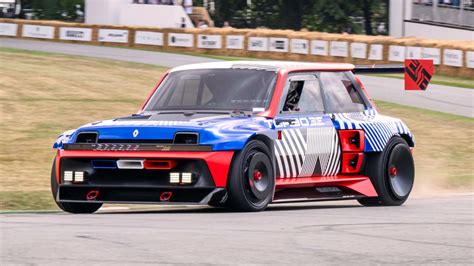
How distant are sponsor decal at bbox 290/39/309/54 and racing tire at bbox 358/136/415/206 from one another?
1346 inches

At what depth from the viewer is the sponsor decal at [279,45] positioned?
4731 centimetres

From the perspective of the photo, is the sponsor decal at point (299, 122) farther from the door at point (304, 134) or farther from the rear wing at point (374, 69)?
the rear wing at point (374, 69)

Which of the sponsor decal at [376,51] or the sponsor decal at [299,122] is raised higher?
the sponsor decal at [299,122]

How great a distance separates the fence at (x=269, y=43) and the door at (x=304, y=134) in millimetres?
29310

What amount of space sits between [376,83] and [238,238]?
28066 millimetres

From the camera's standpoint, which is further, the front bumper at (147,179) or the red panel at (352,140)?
the red panel at (352,140)

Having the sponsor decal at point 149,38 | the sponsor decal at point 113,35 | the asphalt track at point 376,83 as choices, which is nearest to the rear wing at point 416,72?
the asphalt track at point 376,83

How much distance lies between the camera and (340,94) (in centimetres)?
1226

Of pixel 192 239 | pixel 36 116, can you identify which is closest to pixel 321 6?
pixel 36 116

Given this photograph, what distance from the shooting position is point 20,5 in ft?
208

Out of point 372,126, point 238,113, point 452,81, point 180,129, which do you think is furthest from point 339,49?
point 180,129

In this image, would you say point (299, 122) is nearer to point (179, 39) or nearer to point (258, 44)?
point (258, 44)

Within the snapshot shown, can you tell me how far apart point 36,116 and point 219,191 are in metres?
13.1

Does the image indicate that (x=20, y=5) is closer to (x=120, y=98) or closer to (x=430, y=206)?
(x=120, y=98)
